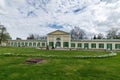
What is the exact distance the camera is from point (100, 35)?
9706cm

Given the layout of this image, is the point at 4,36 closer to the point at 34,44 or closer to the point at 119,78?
the point at 34,44

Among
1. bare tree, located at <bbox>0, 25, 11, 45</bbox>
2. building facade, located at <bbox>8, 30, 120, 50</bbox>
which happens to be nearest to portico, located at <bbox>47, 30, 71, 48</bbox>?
building facade, located at <bbox>8, 30, 120, 50</bbox>

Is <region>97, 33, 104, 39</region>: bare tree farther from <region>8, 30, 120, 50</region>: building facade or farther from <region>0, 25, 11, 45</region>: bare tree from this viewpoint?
<region>0, 25, 11, 45</region>: bare tree

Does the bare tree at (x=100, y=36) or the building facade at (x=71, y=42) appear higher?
the bare tree at (x=100, y=36)

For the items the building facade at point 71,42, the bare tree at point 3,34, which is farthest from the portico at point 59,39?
the bare tree at point 3,34

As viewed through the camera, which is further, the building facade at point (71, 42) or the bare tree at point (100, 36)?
the bare tree at point (100, 36)

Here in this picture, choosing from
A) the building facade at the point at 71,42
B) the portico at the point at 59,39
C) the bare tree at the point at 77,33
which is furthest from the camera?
the bare tree at the point at 77,33

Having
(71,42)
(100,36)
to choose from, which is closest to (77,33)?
(100,36)

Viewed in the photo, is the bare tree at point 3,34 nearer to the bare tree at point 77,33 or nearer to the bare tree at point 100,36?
the bare tree at point 77,33

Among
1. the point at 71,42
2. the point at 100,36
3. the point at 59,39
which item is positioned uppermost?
the point at 100,36

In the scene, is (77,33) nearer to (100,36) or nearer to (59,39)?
(100,36)

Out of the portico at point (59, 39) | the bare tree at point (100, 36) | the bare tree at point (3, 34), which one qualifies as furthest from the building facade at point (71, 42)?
the bare tree at point (100, 36)

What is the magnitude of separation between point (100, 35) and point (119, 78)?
85.9 meters

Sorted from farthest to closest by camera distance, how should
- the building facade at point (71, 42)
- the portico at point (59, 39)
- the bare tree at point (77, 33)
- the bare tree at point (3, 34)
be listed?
the bare tree at point (77, 33), the bare tree at point (3, 34), the portico at point (59, 39), the building facade at point (71, 42)
